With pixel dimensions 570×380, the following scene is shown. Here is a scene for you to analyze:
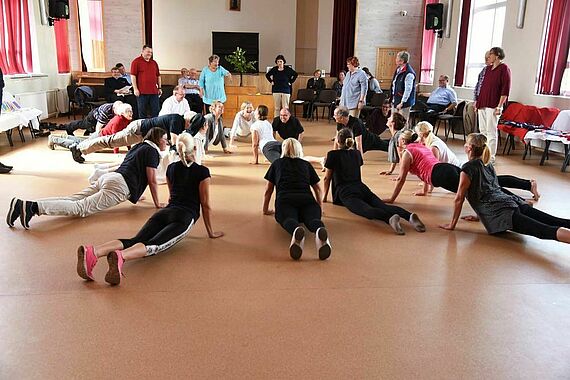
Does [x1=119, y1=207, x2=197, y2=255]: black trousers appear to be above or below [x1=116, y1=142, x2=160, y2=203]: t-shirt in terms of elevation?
below

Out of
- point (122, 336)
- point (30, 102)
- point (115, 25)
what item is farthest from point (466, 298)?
point (115, 25)

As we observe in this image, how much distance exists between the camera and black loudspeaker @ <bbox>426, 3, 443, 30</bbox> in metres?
11.7

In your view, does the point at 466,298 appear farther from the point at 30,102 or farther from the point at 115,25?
the point at 115,25

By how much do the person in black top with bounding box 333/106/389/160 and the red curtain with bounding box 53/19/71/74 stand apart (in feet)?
27.6

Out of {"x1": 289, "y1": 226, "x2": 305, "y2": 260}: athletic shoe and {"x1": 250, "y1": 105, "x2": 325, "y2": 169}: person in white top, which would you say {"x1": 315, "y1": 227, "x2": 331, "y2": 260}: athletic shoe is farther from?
{"x1": 250, "y1": 105, "x2": 325, "y2": 169}: person in white top

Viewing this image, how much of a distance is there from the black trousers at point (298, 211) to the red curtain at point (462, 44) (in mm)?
8642

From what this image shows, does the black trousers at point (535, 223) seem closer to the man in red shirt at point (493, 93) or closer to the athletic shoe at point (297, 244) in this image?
the athletic shoe at point (297, 244)

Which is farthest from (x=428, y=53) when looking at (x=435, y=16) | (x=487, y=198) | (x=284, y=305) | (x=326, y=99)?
(x=284, y=305)

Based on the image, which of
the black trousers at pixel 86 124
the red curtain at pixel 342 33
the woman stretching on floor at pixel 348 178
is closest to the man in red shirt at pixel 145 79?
the black trousers at pixel 86 124

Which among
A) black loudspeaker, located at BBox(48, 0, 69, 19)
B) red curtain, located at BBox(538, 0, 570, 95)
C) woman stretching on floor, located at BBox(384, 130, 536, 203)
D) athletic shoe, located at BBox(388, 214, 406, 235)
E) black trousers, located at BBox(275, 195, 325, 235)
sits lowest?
athletic shoe, located at BBox(388, 214, 406, 235)

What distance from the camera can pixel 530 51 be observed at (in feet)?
28.4

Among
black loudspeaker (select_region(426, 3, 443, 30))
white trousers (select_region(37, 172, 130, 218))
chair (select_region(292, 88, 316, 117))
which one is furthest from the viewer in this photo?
chair (select_region(292, 88, 316, 117))

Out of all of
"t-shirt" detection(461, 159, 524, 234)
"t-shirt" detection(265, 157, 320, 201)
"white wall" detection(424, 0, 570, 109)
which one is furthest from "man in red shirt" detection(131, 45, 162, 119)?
"white wall" detection(424, 0, 570, 109)

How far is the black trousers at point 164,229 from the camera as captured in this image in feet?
10.6
